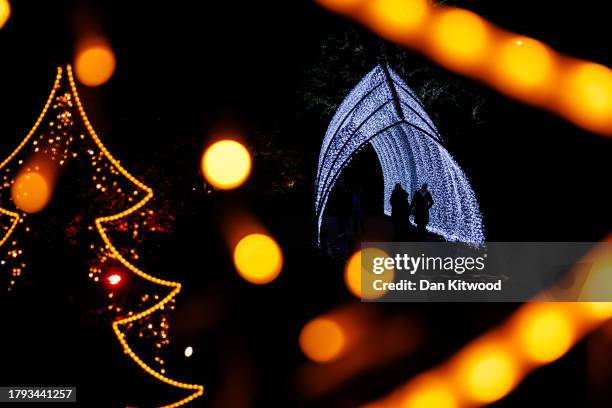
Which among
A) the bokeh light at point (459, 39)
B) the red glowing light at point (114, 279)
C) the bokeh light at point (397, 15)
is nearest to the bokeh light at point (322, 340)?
the red glowing light at point (114, 279)

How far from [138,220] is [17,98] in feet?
4.45

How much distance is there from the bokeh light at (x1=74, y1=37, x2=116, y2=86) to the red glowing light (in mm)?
1595

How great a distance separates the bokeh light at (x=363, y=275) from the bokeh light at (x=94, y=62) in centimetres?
483

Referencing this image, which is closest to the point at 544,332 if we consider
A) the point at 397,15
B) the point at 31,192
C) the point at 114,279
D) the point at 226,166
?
the point at 397,15

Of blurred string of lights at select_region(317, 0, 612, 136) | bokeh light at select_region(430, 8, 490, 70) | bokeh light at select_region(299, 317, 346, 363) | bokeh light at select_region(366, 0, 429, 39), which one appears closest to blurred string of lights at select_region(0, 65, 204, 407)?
bokeh light at select_region(299, 317, 346, 363)

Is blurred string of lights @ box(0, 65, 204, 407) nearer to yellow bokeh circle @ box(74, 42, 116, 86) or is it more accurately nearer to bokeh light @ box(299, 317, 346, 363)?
yellow bokeh circle @ box(74, 42, 116, 86)

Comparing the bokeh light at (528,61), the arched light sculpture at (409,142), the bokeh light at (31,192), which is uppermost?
the arched light sculpture at (409,142)

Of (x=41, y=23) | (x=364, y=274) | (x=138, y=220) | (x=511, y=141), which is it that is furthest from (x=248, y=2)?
(x=511, y=141)

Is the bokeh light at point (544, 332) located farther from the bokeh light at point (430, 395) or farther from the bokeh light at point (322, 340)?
the bokeh light at point (322, 340)

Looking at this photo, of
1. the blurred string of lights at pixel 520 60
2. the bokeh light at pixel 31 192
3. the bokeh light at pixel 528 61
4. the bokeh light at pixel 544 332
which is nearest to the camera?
the bokeh light at pixel 31 192

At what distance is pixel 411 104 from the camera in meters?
10.7

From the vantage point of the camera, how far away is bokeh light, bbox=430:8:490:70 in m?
6.05

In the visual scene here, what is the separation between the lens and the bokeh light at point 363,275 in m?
8.23

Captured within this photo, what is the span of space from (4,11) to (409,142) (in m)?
14.0
